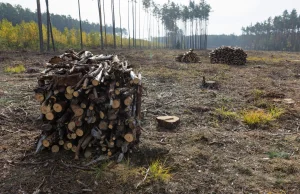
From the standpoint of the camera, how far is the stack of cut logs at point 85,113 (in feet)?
12.1

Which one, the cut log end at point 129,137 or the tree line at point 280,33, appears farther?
the tree line at point 280,33

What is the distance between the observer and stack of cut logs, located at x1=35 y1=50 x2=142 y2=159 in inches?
145

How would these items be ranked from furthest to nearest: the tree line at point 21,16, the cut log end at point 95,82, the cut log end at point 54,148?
1. the tree line at point 21,16
2. the cut log end at point 54,148
3. the cut log end at point 95,82

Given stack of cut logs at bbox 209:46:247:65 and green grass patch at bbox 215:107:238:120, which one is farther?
stack of cut logs at bbox 209:46:247:65

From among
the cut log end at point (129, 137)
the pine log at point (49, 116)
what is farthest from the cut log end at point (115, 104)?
the pine log at point (49, 116)

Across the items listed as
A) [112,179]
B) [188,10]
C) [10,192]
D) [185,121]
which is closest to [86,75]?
[112,179]

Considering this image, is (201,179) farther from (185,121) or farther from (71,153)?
(185,121)

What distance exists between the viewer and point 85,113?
3.74 metres

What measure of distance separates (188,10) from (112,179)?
2959 inches

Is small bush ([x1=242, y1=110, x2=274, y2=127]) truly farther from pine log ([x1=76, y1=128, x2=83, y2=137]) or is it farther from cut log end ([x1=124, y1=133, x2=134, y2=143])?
pine log ([x1=76, y1=128, x2=83, y2=137])

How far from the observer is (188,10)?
238ft

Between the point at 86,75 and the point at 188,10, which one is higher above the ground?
the point at 188,10

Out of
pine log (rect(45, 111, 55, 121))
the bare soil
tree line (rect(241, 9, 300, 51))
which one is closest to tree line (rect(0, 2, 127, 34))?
the bare soil

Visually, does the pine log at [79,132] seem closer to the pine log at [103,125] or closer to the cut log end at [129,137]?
the pine log at [103,125]
